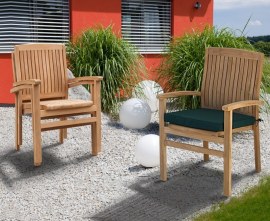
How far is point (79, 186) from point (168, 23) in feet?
23.5

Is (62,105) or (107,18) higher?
(107,18)

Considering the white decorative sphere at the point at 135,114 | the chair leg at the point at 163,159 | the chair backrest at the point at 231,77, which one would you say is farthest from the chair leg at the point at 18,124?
the chair backrest at the point at 231,77

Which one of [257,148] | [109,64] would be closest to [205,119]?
[257,148]

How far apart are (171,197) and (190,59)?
2.60 metres

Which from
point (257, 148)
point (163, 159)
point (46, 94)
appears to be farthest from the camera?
point (46, 94)

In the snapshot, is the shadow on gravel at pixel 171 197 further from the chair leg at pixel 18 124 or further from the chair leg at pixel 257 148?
the chair leg at pixel 18 124

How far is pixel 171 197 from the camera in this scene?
4.16m

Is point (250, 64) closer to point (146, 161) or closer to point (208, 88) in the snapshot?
point (208, 88)

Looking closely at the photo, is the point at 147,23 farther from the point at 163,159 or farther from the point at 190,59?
the point at 163,159

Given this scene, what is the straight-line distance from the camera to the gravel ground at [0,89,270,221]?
3955mm

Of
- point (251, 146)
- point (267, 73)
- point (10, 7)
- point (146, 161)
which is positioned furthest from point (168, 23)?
point (146, 161)

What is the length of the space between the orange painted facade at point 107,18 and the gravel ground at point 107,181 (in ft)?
6.74

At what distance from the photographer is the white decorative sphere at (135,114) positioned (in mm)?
6238

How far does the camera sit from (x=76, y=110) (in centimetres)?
502
